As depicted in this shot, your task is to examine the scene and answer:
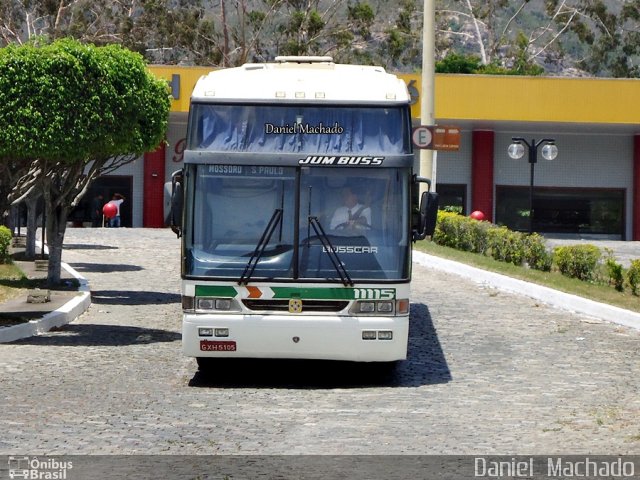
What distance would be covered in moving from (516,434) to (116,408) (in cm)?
363

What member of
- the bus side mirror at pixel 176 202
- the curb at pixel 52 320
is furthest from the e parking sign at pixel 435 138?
the bus side mirror at pixel 176 202

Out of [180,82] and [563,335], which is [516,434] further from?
[180,82]

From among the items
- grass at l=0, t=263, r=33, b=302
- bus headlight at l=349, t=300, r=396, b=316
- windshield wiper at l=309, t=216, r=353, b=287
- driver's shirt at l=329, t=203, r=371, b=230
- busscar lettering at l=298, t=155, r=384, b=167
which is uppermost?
busscar lettering at l=298, t=155, r=384, b=167

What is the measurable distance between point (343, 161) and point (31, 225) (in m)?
17.9

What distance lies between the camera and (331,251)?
1266cm

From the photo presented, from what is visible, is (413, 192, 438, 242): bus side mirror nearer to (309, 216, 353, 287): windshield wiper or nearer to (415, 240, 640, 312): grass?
(309, 216, 353, 287): windshield wiper

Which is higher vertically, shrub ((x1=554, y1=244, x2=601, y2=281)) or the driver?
the driver

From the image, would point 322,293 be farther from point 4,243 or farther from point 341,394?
point 4,243

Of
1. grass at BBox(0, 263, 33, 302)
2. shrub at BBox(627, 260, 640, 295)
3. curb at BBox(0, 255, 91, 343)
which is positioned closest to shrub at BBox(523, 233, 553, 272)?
shrub at BBox(627, 260, 640, 295)

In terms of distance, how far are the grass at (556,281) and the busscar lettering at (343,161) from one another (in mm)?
8183

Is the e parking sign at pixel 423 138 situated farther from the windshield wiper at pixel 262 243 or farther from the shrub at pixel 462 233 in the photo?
the windshield wiper at pixel 262 243

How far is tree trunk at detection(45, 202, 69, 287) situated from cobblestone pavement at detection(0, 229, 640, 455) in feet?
10.4

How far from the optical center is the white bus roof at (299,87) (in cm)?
1309

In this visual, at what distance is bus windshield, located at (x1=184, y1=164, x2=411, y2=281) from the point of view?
12625 millimetres
